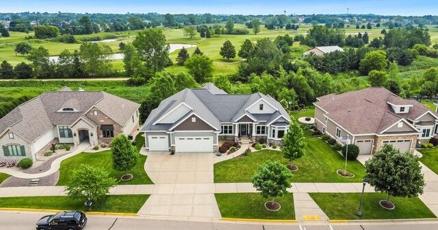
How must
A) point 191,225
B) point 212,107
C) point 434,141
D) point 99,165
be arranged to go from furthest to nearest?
point 212,107 → point 434,141 → point 99,165 → point 191,225

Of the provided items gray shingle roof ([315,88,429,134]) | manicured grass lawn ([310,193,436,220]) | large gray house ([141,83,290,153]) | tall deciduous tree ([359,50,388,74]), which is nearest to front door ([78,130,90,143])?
large gray house ([141,83,290,153])

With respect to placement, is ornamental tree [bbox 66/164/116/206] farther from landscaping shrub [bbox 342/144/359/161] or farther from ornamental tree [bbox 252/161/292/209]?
landscaping shrub [bbox 342/144/359/161]

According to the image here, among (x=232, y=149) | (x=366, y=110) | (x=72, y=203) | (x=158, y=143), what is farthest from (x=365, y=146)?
(x=72, y=203)

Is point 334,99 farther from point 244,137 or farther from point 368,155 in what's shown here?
point 244,137

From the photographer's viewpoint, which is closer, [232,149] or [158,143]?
[158,143]

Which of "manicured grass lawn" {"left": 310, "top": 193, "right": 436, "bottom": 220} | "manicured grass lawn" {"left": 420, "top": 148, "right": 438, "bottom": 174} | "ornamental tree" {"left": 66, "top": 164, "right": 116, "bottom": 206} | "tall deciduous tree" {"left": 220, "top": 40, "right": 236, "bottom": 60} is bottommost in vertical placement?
"manicured grass lawn" {"left": 420, "top": 148, "right": 438, "bottom": 174}

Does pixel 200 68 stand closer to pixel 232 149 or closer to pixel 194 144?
pixel 194 144

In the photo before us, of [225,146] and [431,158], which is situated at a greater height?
[225,146]
